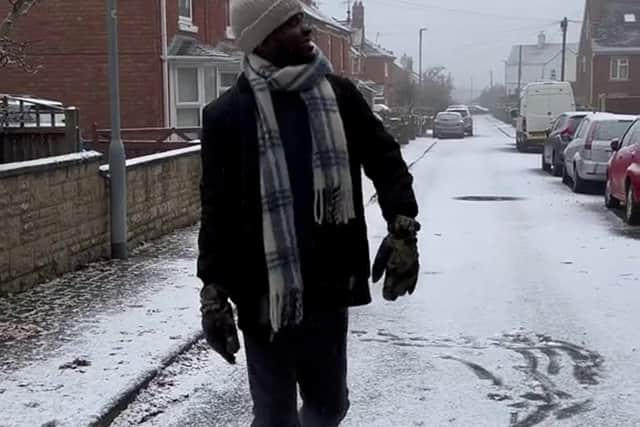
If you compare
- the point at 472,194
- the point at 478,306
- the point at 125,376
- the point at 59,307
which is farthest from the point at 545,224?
the point at 125,376

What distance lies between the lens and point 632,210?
1395 cm

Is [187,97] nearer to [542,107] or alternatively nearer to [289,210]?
[542,107]

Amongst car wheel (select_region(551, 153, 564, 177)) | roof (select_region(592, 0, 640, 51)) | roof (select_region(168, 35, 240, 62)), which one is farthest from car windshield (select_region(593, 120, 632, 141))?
roof (select_region(592, 0, 640, 51))

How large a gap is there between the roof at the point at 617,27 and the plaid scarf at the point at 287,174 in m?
60.8

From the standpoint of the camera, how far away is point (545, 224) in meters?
14.4

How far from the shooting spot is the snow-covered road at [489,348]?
18.4ft

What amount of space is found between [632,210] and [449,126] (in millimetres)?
38205

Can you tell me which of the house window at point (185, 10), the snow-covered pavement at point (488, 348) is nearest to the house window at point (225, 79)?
the house window at point (185, 10)

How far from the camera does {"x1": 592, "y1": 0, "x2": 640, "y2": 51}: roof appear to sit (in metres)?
61.3

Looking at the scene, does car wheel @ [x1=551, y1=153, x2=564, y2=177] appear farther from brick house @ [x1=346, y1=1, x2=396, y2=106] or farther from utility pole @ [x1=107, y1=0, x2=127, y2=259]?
brick house @ [x1=346, y1=1, x2=396, y2=106]

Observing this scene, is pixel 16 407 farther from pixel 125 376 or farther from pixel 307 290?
pixel 307 290

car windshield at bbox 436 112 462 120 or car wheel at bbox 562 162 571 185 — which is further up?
car windshield at bbox 436 112 462 120

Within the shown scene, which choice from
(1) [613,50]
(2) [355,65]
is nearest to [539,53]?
(1) [613,50]

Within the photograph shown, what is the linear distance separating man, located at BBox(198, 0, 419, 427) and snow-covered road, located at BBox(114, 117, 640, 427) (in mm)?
2010
